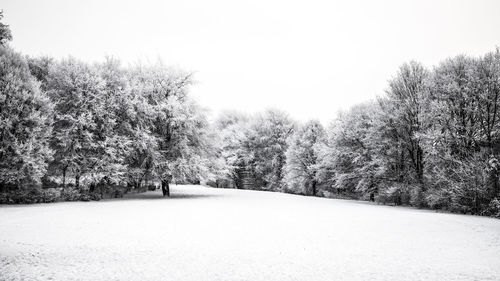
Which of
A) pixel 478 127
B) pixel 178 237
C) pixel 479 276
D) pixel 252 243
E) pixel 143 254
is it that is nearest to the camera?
pixel 479 276

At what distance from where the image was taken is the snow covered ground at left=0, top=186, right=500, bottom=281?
26.2ft

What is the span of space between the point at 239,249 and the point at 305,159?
39849 mm

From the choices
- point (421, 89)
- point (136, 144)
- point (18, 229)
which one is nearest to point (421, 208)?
point (421, 89)

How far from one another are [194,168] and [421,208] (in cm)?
2147

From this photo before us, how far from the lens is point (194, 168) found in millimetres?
31969

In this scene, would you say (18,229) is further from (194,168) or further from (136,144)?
(194,168)

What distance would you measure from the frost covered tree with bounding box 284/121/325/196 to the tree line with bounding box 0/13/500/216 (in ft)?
23.9

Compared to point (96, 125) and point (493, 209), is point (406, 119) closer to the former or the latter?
point (493, 209)

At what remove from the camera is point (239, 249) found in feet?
35.1

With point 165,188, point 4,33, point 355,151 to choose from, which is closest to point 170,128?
point 165,188

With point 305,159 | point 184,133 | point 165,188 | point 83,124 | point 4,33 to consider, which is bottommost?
point 165,188

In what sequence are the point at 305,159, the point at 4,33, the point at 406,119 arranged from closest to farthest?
the point at 4,33, the point at 406,119, the point at 305,159

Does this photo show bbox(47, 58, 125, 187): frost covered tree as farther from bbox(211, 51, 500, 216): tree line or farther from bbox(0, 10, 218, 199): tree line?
bbox(211, 51, 500, 216): tree line

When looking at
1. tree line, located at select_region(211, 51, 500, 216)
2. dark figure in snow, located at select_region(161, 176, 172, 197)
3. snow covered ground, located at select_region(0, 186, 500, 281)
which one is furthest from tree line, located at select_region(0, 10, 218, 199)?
snow covered ground, located at select_region(0, 186, 500, 281)
